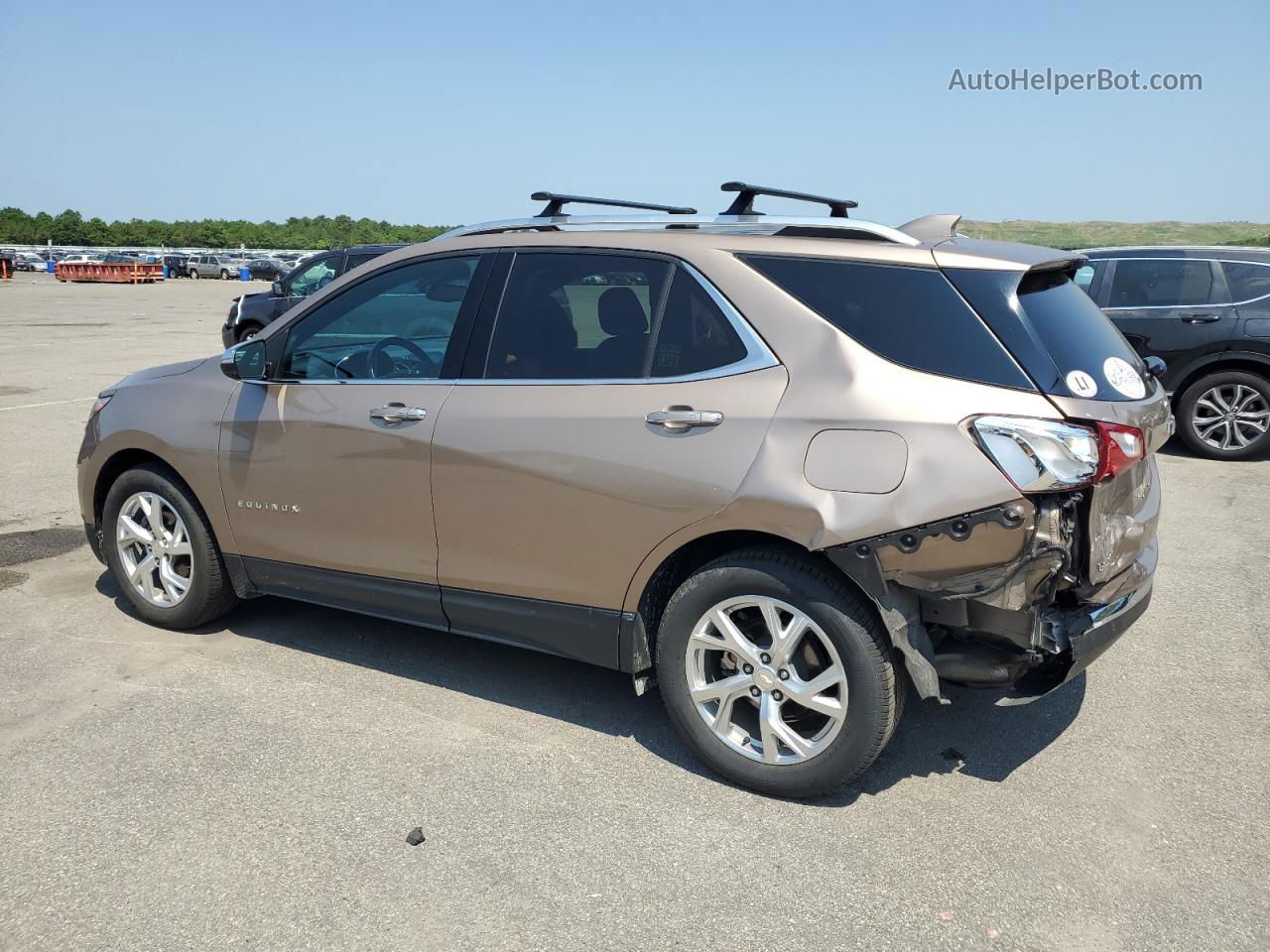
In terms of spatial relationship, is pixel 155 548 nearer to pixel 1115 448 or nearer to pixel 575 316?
pixel 575 316

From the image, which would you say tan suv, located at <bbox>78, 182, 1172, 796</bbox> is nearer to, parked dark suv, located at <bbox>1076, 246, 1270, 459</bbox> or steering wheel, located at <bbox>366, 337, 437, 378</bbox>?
steering wheel, located at <bbox>366, 337, 437, 378</bbox>

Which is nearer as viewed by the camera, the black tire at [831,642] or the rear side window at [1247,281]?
the black tire at [831,642]

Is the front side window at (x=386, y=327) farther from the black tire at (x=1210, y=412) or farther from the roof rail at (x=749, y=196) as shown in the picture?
the black tire at (x=1210, y=412)

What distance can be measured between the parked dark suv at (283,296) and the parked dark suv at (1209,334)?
10125mm

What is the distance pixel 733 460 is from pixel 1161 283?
8076mm

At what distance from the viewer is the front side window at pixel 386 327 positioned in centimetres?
431

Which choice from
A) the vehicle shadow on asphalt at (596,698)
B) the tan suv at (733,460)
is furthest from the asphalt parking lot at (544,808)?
the tan suv at (733,460)

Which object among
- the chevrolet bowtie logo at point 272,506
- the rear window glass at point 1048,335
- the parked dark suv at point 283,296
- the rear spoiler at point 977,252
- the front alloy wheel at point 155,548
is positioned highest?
the rear spoiler at point 977,252

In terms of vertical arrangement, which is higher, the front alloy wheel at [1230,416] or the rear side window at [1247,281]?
the rear side window at [1247,281]

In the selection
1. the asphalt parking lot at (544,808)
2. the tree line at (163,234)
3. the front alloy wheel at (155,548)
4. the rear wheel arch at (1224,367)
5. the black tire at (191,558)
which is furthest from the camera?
the tree line at (163,234)

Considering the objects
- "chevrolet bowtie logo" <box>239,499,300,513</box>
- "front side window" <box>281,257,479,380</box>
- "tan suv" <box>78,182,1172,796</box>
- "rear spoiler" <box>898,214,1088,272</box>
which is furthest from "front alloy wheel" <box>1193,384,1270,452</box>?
"chevrolet bowtie logo" <box>239,499,300,513</box>

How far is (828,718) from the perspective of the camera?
3.56 metres

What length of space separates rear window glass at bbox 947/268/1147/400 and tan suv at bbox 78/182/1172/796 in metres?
0.01

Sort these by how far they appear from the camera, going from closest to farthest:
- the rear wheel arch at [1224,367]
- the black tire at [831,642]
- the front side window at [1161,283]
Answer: the black tire at [831,642], the rear wheel arch at [1224,367], the front side window at [1161,283]
